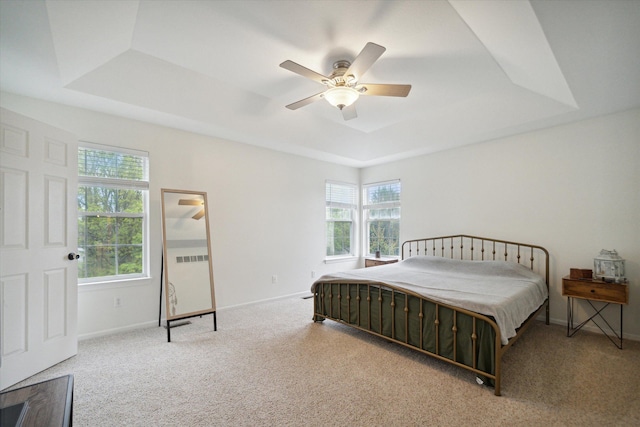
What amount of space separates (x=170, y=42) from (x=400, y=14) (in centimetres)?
189

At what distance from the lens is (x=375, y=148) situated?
5.18 m

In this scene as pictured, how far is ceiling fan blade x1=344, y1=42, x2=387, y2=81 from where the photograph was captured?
1968 millimetres

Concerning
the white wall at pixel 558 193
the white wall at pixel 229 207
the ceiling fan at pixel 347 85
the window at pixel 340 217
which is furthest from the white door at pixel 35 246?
the white wall at pixel 558 193

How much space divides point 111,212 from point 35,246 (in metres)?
0.98

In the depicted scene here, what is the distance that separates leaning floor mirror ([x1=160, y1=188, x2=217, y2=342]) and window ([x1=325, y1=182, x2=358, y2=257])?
103 inches

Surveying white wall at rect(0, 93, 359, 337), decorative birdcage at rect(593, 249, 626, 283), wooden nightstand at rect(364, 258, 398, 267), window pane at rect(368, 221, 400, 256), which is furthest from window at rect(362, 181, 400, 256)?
decorative birdcage at rect(593, 249, 626, 283)

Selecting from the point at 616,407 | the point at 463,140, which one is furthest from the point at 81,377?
the point at 463,140

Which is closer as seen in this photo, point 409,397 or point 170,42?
point 409,397

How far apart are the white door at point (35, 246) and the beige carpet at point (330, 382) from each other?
0.78 feet

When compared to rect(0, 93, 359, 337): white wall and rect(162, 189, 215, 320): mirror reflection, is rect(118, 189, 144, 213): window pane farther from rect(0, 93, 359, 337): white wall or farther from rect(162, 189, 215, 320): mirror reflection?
rect(162, 189, 215, 320): mirror reflection

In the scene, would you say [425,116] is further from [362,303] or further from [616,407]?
[616,407]

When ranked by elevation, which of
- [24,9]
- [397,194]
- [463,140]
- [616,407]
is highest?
[24,9]

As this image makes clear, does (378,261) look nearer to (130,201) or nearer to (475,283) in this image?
(475,283)

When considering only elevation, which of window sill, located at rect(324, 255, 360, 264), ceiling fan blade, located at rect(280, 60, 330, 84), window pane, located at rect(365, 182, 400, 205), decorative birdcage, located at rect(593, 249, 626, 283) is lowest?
window sill, located at rect(324, 255, 360, 264)
